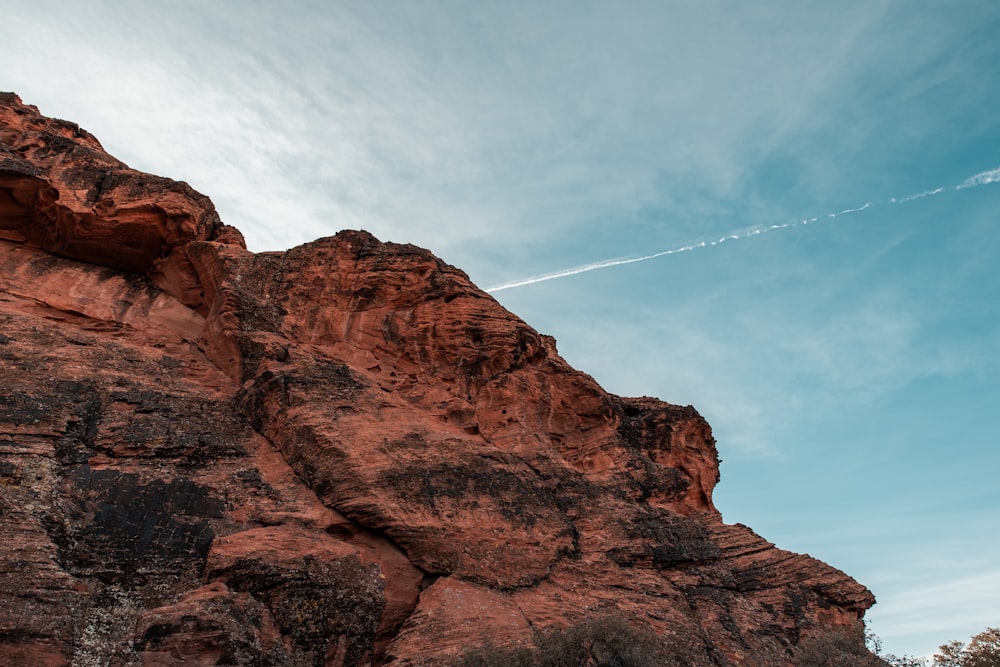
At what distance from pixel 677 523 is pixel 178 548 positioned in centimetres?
1395

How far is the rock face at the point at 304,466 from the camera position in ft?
46.3

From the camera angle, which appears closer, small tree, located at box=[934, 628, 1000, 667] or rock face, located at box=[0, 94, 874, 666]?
rock face, located at box=[0, 94, 874, 666]

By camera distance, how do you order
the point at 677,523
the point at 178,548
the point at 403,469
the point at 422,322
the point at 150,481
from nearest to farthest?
the point at 178,548
the point at 150,481
the point at 403,469
the point at 677,523
the point at 422,322

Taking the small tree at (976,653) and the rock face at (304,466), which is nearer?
the rock face at (304,466)

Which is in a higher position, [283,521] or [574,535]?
[574,535]

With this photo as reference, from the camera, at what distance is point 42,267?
22.0 metres

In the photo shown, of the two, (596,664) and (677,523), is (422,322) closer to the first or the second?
(677,523)

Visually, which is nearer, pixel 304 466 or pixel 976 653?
pixel 304 466

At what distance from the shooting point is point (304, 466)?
1777 centimetres

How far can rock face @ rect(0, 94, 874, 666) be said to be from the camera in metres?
14.1

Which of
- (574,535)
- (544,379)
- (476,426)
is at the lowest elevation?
(574,535)

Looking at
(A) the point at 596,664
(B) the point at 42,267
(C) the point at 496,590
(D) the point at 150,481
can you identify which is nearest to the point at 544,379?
(C) the point at 496,590

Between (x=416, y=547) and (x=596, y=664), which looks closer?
(x=596, y=664)

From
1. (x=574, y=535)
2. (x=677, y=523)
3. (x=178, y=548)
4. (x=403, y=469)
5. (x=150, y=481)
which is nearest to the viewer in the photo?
(x=178, y=548)
